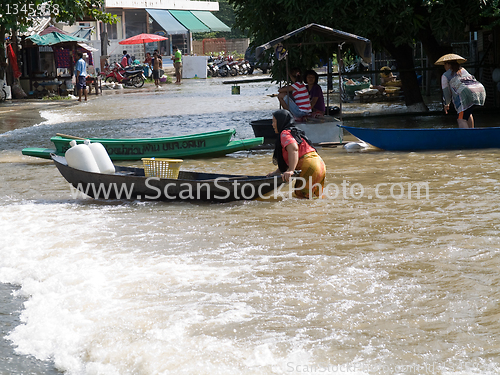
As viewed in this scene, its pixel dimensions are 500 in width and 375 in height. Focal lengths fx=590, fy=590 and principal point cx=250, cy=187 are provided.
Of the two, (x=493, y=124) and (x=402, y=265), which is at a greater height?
(x=493, y=124)

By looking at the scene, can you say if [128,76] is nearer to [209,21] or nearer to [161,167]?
[209,21]

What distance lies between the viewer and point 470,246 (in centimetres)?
555

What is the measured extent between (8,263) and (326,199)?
155 inches

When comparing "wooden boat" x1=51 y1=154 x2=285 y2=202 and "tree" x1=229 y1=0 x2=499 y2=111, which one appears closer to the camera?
"wooden boat" x1=51 y1=154 x2=285 y2=202

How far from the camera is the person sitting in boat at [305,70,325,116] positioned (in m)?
11.5

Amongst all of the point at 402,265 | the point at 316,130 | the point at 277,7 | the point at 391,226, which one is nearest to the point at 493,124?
the point at 316,130

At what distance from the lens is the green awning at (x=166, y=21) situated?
4025 cm

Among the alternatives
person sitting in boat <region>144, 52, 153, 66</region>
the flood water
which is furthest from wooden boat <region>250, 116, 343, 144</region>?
person sitting in boat <region>144, 52, 153, 66</region>

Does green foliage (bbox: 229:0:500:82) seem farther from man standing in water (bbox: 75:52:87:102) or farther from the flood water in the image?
man standing in water (bbox: 75:52:87:102)

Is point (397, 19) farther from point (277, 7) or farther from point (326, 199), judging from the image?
point (326, 199)

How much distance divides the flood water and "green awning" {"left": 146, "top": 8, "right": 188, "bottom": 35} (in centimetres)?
3312

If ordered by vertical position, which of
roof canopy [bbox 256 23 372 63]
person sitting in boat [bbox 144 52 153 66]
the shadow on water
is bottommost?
the shadow on water

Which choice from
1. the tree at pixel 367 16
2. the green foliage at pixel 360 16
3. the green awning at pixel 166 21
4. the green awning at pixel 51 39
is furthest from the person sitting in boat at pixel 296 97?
the green awning at pixel 166 21

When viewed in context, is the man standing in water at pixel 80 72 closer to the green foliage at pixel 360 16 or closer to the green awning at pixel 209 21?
the green foliage at pixel 360 16
